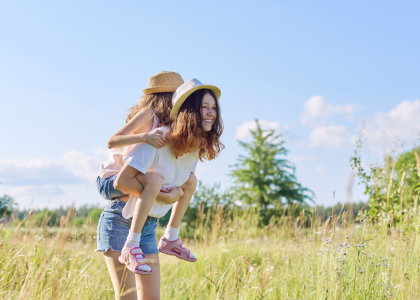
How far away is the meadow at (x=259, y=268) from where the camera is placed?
9.41 ft

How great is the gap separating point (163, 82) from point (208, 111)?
491 millimetres

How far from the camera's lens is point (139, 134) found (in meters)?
2.28

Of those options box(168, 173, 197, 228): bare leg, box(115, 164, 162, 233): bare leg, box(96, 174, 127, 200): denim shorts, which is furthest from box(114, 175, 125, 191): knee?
box(168, 173, 197, 228): bare leg

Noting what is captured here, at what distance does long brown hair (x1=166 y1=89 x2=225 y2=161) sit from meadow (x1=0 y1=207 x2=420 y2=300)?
2.82 feet

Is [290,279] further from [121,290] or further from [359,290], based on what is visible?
[121,290]

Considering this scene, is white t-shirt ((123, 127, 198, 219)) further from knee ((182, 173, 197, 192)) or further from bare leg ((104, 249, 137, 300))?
bare leg ((104, 249, 137, 300))

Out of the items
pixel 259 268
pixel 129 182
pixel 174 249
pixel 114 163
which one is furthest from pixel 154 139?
pixel 259 268

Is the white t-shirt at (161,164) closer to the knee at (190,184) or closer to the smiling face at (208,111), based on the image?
the knee at (190,184)

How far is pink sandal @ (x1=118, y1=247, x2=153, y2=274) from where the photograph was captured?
2.12 m

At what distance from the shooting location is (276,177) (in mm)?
20609

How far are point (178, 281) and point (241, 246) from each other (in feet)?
5.39

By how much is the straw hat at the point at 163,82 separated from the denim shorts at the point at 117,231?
88cm

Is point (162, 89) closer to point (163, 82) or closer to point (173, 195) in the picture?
point (163, 82)

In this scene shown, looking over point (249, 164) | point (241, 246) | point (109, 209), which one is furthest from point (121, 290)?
point (249, 164)
